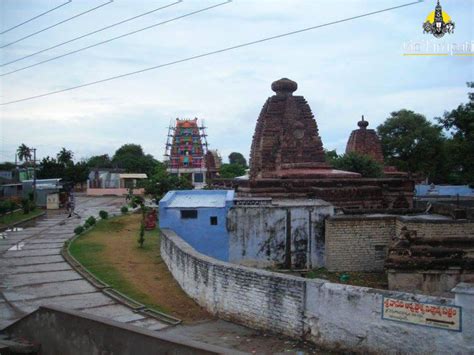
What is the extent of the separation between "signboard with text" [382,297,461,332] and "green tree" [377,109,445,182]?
135ft

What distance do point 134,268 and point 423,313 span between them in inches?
371

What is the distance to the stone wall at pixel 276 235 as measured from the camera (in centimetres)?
1520

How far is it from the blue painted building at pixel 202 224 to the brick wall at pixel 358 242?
3315 mm

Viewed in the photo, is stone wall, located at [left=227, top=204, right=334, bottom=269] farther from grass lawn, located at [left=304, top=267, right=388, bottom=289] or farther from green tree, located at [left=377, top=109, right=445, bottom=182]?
green tree, located at [left=377, top=109, right=445, bottom=182]

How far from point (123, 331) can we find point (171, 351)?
0.78 m

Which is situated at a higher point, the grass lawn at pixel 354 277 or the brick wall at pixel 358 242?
the brick wall at pixel 358 242

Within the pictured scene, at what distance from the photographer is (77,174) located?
5706 centimetres

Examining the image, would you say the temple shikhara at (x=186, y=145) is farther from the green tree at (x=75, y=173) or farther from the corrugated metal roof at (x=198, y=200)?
the corrugated metal roof at (x=198, y=200)

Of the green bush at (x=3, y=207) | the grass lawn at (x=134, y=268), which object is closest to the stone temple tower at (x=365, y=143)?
the grass lawn at (x=134, y=268)

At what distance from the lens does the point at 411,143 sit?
4619cm

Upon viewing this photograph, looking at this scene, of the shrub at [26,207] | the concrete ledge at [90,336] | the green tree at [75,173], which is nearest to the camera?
the concrete ledge at [90,336]

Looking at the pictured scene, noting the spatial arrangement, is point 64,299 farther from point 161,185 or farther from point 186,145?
point 186,145

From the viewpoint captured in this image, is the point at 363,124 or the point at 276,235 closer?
the point at 276,235

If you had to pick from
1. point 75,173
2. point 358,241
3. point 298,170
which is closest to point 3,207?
point 298,170
